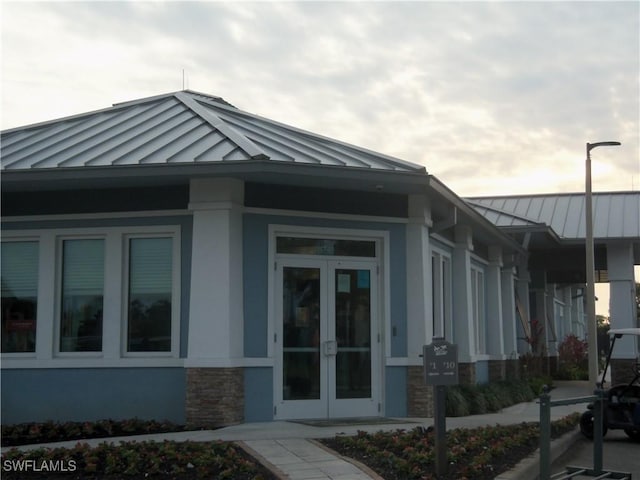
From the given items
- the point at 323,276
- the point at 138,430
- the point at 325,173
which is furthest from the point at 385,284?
the point at 138,430

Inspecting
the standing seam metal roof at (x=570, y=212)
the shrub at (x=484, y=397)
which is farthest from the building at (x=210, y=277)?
the standing seam metal roof at (x=570, y=212)

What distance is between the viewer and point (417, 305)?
12.5 metres

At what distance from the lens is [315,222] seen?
12242 millimetres

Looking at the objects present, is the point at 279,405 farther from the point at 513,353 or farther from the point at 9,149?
the point at 513,353

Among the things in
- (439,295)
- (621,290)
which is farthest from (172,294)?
(621,290)

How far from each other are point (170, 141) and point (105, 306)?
8.73 ft

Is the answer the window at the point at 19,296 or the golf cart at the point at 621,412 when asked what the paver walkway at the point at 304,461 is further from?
the golf cart at the point at 621,412

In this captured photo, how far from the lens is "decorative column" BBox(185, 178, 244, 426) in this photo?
11.1 meters

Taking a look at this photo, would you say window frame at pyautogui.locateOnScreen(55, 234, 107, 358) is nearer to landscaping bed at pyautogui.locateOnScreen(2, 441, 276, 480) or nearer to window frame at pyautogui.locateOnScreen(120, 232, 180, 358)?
window frame at pyautogui.locateOnScreen(120, 232, 180, 358)

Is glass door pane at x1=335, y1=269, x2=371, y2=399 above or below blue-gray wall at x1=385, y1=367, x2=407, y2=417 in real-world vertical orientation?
above

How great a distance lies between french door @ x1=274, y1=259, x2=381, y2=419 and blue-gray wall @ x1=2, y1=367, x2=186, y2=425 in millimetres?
1595

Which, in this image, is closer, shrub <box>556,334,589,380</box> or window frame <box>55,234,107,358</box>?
window frame <box>55,234,107,358</box>

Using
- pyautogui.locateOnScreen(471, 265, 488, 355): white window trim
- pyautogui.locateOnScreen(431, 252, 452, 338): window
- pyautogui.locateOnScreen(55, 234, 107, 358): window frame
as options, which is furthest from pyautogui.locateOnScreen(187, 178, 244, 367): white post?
pyautogui.locateOnScreen(471, 265, 488, 355): white window trim

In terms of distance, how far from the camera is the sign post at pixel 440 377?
802 centimetres
